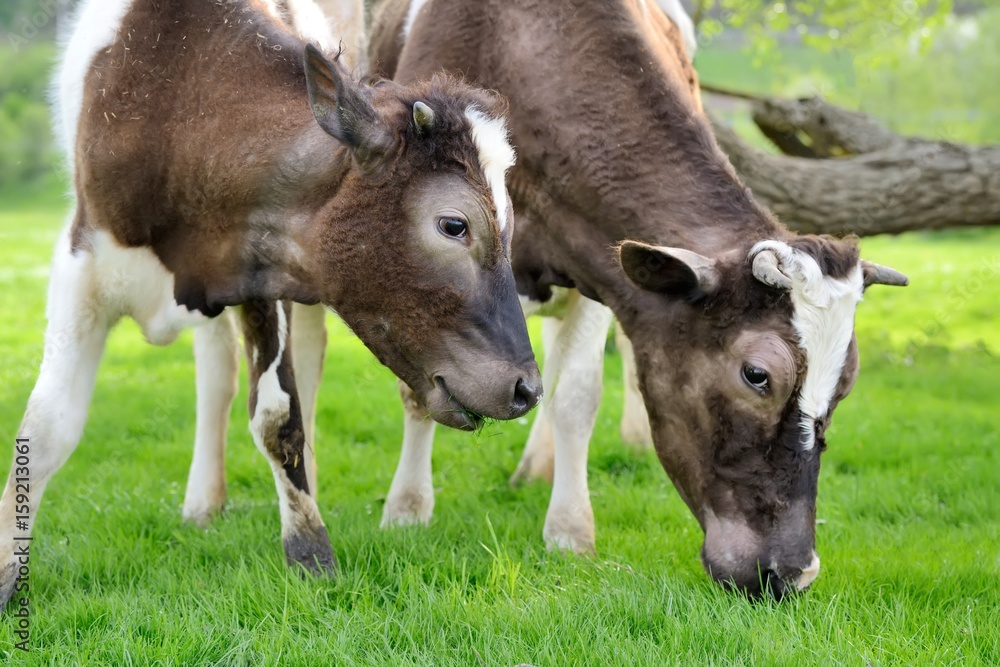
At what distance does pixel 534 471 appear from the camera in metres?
6.62

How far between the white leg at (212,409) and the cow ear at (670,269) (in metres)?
2.32

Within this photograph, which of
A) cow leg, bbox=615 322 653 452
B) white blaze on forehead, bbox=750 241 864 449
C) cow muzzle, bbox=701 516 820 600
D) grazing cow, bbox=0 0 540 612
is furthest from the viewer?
cow leg, bbox=615 322 653 452

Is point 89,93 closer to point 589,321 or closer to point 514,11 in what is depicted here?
point 514,11

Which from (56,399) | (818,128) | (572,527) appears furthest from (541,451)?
(818,128)

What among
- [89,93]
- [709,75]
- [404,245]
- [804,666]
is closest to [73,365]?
[89,93]

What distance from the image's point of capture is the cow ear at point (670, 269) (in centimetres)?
440

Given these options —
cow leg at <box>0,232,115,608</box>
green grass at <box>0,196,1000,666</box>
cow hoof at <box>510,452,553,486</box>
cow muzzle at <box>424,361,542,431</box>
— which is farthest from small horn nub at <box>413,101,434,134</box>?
cow hoof at <box>510,452,553,486</box>

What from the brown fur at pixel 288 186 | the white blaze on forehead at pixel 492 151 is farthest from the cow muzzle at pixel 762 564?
the white blaze on forehead at pixel 492 151

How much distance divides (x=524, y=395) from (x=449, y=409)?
300mm

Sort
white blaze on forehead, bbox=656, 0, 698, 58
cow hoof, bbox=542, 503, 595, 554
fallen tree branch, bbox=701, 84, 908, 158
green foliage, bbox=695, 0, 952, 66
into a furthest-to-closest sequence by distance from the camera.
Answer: green foliage, bbox=695, 0, 952, 66 < fallen tree branch, bbox=701, 84, 908, 158 < white blaze on forehead, bbox=656, 0, 698, 58 < cow hoof, bbox=542, 503, 595, 554

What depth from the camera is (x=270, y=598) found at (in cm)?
423

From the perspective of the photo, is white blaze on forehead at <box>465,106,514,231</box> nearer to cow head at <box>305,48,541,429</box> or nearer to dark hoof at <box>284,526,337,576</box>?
cow head at <box>305,48,541,429</box>

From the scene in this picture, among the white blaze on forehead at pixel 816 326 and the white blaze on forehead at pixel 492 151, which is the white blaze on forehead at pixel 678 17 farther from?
the white blaze on forehead at pixel 492 151

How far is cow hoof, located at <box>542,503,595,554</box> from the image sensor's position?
5.30 m
